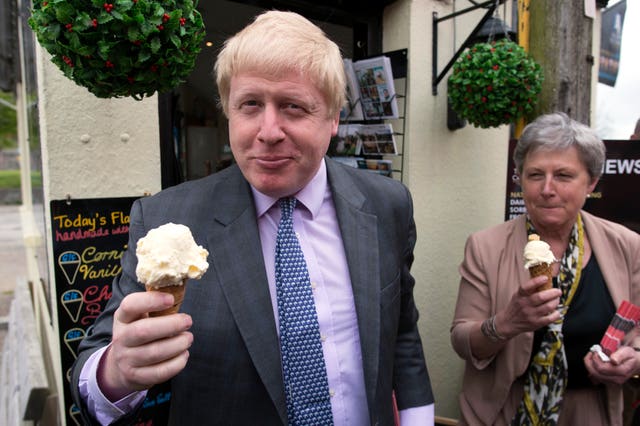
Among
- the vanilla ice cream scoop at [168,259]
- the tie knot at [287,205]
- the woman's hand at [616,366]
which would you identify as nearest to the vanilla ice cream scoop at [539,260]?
the woman's hand at [616,366]

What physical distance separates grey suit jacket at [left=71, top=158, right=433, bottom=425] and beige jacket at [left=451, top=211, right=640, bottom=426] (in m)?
0.59

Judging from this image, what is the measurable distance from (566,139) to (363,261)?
128cm

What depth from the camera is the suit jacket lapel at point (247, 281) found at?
4.15 ft

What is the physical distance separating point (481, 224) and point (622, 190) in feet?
4.46

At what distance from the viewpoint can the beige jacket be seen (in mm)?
2082

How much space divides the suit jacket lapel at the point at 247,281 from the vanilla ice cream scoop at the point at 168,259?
204 mm

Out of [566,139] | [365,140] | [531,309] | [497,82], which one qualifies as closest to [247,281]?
[531,309]

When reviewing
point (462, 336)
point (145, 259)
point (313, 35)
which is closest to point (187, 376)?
point (145, 259)

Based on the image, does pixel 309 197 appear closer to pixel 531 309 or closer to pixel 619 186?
pixel 531 309

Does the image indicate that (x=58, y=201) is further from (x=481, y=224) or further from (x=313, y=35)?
(x=481, y=224)

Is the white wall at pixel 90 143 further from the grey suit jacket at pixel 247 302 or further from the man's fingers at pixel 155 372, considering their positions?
the man's fingers at pixel 155 372

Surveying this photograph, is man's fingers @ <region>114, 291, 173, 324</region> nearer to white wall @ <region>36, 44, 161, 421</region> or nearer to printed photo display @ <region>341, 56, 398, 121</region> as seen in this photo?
white wall @ <region>36, 44, 161, 421</region>

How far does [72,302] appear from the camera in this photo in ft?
6.86

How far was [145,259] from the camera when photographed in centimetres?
106
